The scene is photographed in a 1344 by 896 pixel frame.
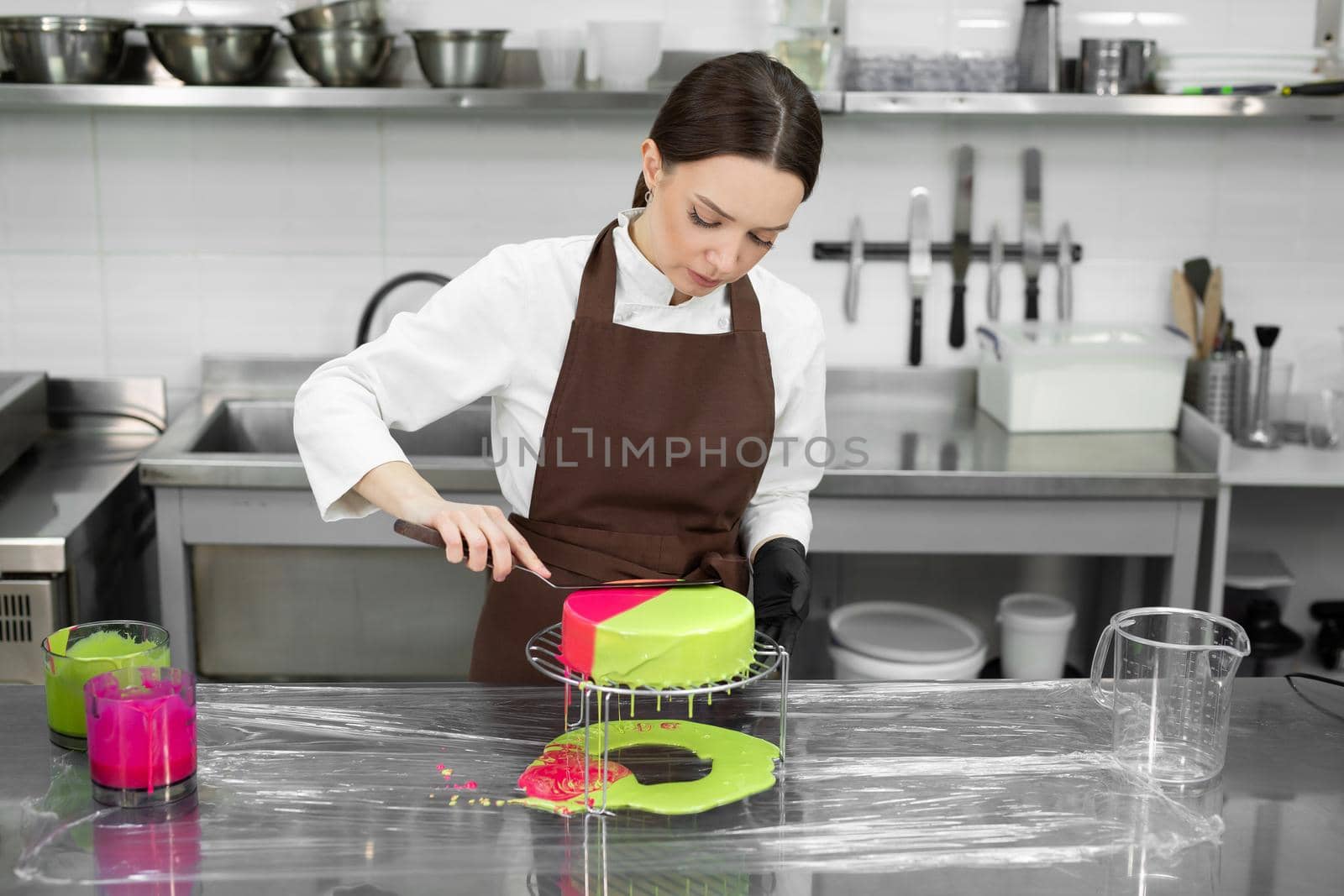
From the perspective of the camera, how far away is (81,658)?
4.58ft

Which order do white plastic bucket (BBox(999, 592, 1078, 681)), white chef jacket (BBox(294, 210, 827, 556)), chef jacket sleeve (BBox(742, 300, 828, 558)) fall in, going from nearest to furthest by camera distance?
white chef jacket (BBox(294, 210, 827, 556)) → chef jacket sleeve (BBox(742, 300, 828, 558)) → white plastic bucket (BBox(999, 592, 1078, 681))

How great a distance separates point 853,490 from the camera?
268 centimetres

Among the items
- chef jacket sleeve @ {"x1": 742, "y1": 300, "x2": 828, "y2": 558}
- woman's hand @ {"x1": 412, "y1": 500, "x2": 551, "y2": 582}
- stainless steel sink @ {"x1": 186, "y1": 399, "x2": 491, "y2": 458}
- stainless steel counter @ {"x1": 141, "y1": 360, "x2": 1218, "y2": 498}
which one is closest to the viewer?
woman's hand @ {"x1": 412, "y1": 500, "x2": 551, "y2": 582}

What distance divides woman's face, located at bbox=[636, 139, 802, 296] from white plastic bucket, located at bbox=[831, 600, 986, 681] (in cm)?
121

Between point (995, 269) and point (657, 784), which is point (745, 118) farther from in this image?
point (995, 269)

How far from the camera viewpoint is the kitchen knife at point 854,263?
10.5ft

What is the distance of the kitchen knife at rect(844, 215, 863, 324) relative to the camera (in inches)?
126

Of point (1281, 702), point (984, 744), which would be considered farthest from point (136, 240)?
point (1281, 702)

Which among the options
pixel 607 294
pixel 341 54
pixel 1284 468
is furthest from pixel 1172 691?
pixel 341 54

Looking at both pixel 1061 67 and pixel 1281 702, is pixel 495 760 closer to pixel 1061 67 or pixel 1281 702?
pixel 1281 702

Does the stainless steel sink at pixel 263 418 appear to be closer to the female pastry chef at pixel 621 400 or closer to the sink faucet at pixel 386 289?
the sink faucet at pixel 386 289

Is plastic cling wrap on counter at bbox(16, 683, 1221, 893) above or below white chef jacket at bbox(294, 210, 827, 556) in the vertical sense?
below

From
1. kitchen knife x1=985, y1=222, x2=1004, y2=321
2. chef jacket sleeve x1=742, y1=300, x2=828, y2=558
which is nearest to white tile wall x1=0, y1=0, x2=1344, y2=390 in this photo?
kitchen knife x1=985, y1=222, x2=1004, y2=321

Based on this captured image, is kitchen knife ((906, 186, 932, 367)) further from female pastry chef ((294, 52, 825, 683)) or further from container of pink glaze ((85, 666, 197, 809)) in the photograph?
container of pink glaze ((85, 666, 197, 809))
